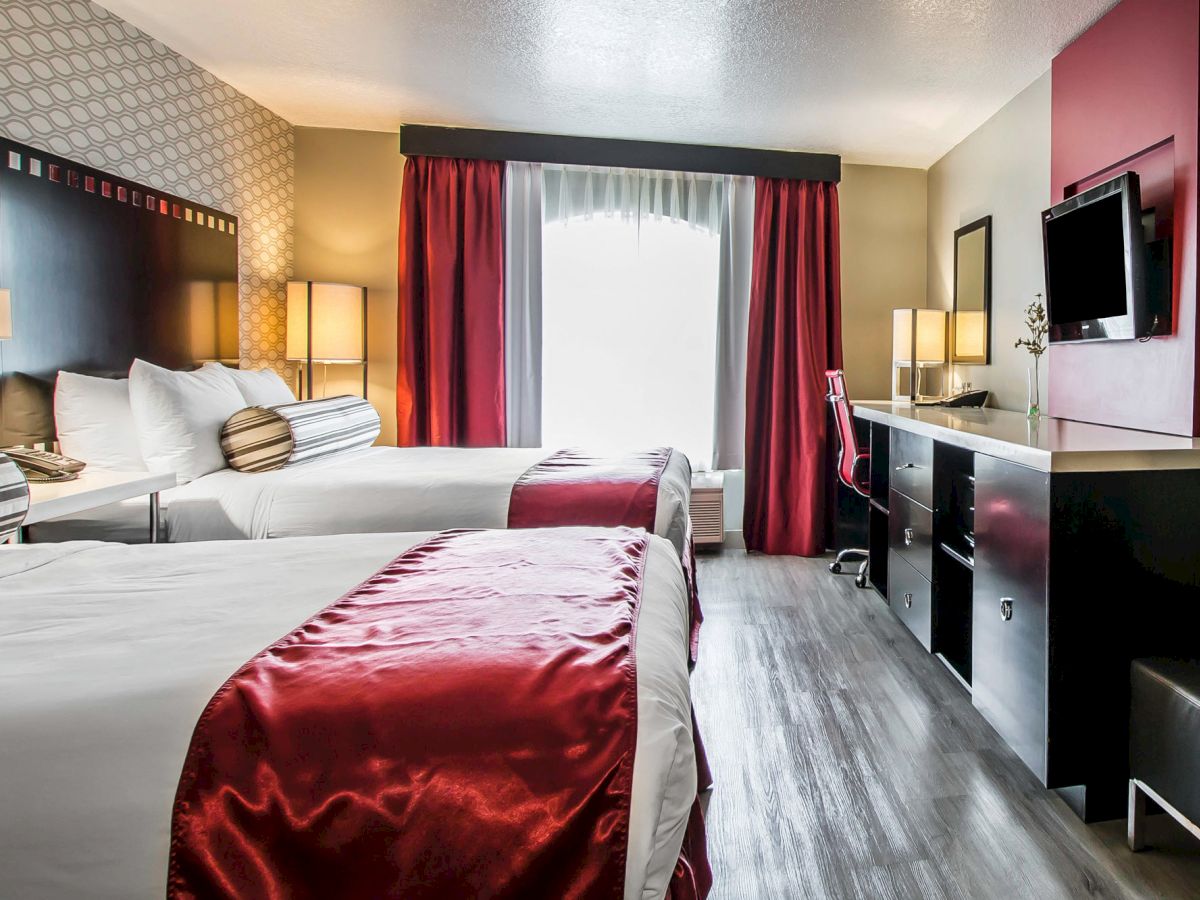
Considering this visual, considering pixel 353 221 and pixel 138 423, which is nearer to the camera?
pixel 138 423

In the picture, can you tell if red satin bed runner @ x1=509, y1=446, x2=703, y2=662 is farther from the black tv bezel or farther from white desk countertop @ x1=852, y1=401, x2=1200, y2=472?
the black tv bezel

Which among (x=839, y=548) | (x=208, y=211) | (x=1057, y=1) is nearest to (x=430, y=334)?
(x=208, y=211)

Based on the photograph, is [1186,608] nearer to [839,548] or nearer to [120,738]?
[120,738]

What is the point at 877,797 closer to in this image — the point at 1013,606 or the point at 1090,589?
the point at 1013,606

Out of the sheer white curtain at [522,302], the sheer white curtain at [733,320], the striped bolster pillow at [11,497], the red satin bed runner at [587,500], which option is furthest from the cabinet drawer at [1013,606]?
the sheer white curtain at [522,302]

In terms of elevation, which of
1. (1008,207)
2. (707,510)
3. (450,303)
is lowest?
(707,510)

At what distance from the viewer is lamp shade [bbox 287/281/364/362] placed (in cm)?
390

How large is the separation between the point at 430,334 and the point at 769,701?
9.39 ft

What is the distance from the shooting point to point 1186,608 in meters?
1.80

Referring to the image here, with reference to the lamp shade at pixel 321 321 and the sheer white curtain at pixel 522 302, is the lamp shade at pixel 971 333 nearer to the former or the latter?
the sheer white curtain at pixel 522 302

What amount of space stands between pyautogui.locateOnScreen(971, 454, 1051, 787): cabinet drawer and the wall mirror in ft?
6.48

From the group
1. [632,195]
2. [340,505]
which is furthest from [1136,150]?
[340,505]

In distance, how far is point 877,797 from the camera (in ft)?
6.09

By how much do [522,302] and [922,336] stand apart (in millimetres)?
2347
